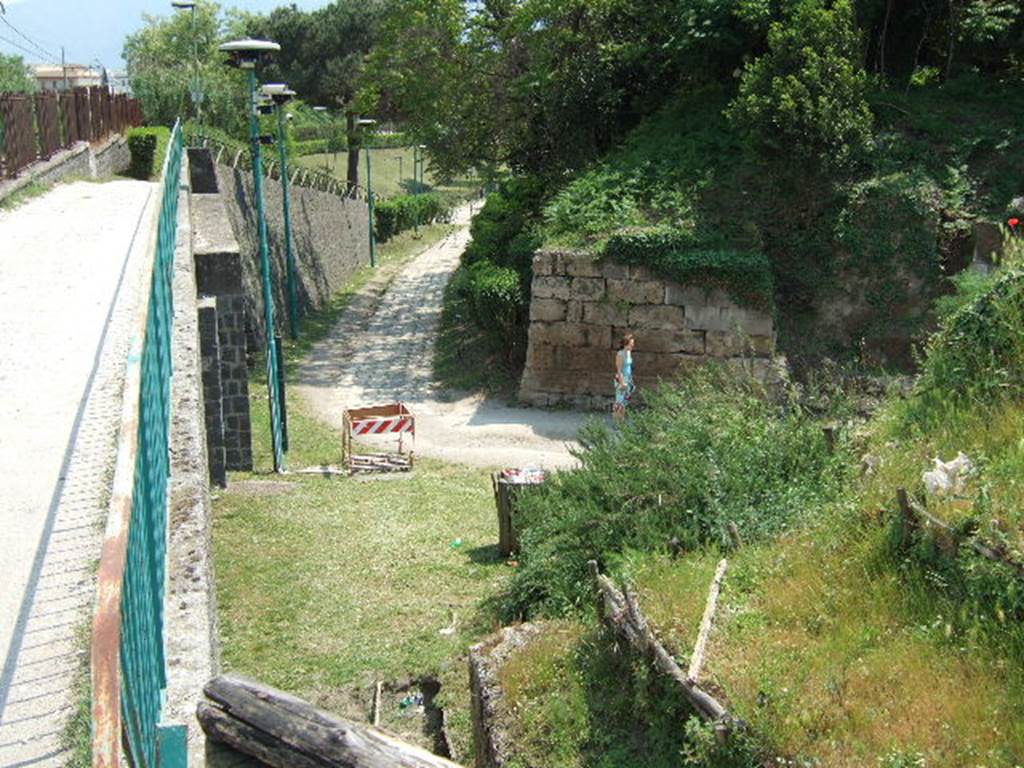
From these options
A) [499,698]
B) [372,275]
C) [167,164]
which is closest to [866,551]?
[499,698]

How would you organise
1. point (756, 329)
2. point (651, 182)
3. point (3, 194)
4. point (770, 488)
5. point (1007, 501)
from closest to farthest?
point (1007, 501), point (770, 488), point (3, 194), point (756, 329), point (651, 182)

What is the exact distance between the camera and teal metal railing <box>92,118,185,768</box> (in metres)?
3.06

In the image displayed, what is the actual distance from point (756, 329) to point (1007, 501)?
10.7m

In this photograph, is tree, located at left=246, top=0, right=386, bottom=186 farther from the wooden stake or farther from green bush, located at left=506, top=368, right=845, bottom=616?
the wooden stake

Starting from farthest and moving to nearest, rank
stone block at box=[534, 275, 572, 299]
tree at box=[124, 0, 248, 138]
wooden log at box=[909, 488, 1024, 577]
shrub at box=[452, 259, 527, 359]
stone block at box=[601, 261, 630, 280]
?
tree at box=[124, 0, 248, 138] → shrub at box=[452, 259, 527, 359] → stone block at box=[534, 275, 572, 299] → stone block at box=[601, 261, 630, 280] → wooden log at box=[909, 488, 1024, 577]

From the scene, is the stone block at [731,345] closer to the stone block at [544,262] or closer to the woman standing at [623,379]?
the woman standing at [623,379]

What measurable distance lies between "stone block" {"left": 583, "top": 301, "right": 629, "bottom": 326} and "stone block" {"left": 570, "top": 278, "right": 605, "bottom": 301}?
0.09m

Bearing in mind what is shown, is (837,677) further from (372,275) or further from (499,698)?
(372,275)

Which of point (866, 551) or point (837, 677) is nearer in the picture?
point (837, 677)

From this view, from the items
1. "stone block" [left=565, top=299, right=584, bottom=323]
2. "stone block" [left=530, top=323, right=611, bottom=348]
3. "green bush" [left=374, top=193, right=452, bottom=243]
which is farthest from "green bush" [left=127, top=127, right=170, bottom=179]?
"green bush" [left=374, top=193, right=452, bottom=243]

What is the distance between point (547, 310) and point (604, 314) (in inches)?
33.9

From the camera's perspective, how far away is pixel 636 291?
16.9m

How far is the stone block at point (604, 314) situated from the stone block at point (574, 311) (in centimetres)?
5

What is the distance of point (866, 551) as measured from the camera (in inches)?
249
